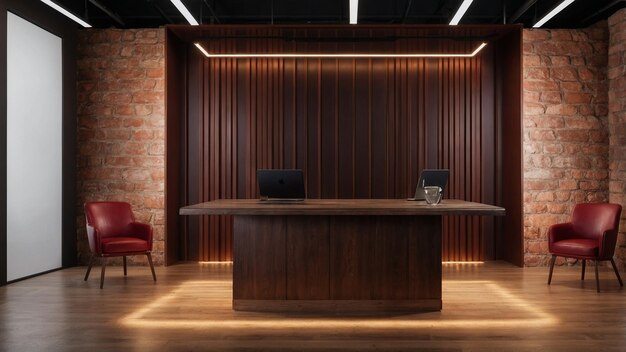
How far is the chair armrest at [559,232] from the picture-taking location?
20.1 feet

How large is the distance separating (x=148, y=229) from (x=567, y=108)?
208 inches

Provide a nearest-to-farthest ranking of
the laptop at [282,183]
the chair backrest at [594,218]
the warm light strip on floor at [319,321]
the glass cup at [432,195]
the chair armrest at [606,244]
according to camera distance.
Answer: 1. the warm light strip on floor at [319,321]
2. the glass cup at [432,195]
3. the laptop at [282,183]
4. the chair armrest at [606,244]
5. the chair backrest at [594,218]

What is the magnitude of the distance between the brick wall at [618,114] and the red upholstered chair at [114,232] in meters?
5.52

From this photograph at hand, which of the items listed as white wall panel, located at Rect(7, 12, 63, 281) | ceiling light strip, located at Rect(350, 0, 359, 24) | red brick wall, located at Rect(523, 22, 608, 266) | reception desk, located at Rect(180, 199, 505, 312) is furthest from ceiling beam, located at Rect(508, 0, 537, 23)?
white wall panel, located at Rect(7, 12, 63, 281)

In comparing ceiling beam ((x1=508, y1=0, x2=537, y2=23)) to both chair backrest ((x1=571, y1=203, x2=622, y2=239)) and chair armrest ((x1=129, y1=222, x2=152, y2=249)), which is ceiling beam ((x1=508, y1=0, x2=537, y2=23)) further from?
chair armrest ((x1=129, y1=222, x2=152, y2=249))

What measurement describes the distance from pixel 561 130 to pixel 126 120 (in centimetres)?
551

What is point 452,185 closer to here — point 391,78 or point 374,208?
point 391,78

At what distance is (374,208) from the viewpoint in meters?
4.38

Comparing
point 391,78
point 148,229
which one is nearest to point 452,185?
A: point 391,78

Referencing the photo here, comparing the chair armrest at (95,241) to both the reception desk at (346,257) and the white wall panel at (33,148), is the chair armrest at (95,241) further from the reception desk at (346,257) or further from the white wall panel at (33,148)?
the reception desk at (346,257)

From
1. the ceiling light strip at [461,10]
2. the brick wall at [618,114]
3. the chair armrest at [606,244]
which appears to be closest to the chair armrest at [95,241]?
the ceiling light strip at [461,10]

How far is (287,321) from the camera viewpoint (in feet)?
14.5

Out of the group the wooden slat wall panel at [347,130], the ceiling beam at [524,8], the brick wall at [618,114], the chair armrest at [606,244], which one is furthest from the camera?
the wooden slat wall panel at [347,130]

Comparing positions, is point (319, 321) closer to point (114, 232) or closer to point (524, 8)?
point (114, 232)
